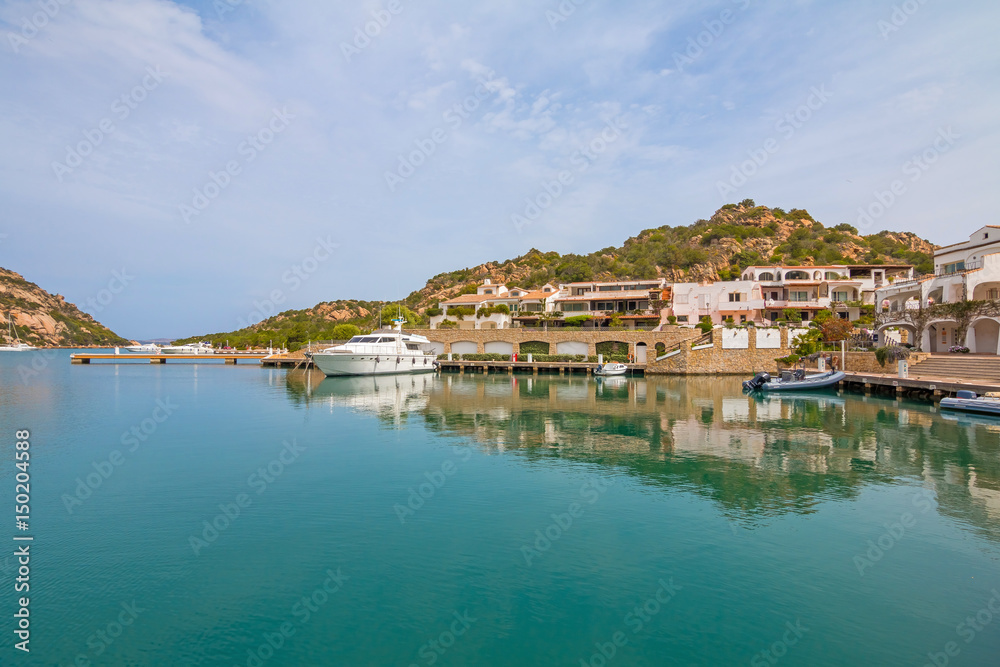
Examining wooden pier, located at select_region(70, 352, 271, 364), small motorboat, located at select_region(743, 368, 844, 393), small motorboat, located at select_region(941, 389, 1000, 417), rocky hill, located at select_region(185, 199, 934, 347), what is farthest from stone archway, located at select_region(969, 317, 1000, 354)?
wooden pier, located at select_region(70, 352, 271, 364)

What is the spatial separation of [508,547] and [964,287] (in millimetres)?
39697

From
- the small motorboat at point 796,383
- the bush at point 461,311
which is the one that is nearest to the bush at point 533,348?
the bush at point 461,311

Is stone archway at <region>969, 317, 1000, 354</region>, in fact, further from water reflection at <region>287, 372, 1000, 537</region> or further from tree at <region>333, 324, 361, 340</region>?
tree at <region>333, 324, 361, 340</region>

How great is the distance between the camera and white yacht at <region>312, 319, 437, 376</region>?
4656cm

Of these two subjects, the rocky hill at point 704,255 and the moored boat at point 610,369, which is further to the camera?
the rocky hill at point 704,255

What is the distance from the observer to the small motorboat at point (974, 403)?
2388cm

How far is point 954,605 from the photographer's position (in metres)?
7.77

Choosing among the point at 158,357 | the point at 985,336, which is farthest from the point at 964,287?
the point at 158,357

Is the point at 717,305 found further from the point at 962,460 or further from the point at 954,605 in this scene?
the point at 954,605

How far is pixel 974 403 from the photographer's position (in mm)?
24547

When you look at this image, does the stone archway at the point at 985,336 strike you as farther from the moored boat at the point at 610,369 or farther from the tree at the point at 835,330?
the moored boat at the point at 610,369

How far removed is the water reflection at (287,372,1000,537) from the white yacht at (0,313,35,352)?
341 ft

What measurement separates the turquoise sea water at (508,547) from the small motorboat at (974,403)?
475 cm

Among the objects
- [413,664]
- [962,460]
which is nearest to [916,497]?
[962,460]
